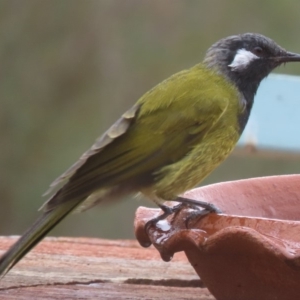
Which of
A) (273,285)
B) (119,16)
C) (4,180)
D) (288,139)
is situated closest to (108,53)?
(119,16)

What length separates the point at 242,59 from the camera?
13.3 feet

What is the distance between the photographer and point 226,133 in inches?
137

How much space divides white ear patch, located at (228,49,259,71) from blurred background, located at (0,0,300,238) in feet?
17.8

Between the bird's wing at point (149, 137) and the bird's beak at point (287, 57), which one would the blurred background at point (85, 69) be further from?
the bird's wing at point (149, 137)

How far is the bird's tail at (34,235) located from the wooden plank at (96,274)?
9cm

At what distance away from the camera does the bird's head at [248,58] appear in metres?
4.01

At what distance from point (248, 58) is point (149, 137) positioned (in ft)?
3.15

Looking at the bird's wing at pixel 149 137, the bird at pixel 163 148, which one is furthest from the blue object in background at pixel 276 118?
the bird's wing at pixel 149 137

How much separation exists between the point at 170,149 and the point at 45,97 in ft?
22.4

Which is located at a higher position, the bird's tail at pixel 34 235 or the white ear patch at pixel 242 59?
the white ear patch at pixel 242 59

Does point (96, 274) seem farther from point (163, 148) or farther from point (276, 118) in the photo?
point (276, 118)

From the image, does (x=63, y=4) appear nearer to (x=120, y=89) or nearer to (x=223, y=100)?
(x=120, y=89)

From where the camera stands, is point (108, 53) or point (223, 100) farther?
point (108, 53)

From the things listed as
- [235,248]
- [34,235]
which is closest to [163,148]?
[34,235]
